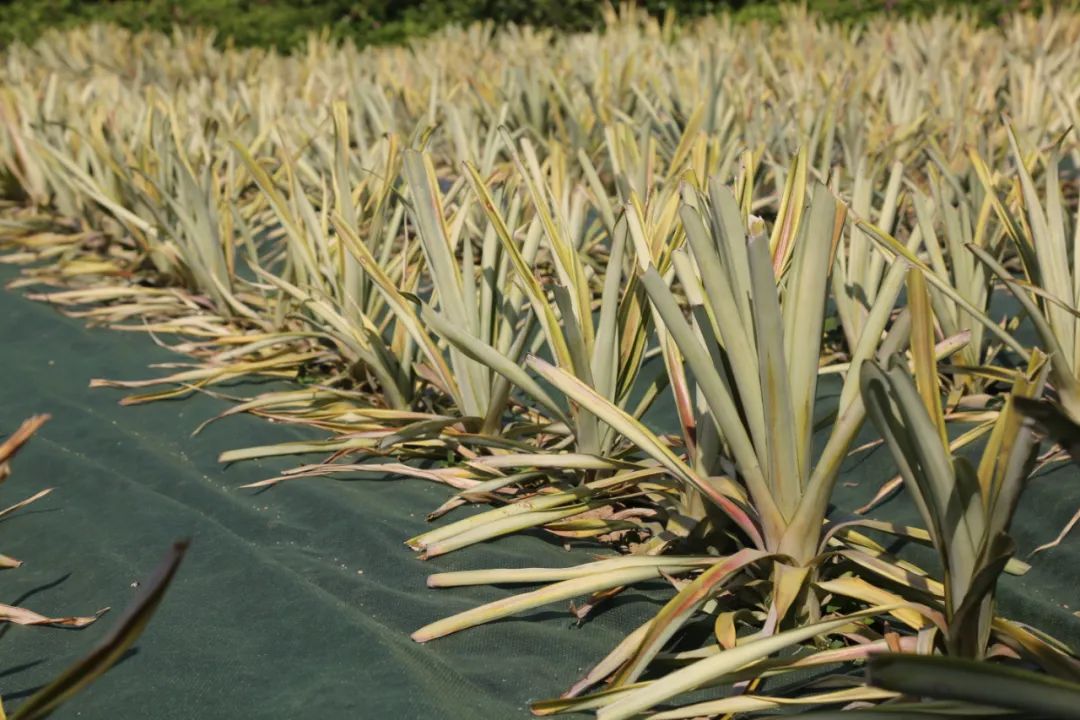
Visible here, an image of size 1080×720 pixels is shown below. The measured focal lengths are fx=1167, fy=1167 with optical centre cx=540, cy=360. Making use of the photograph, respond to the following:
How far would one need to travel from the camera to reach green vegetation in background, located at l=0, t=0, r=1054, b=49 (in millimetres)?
9211

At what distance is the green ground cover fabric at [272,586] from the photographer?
4.62 feet

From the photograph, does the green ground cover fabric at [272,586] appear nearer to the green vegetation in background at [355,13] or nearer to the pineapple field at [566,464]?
the pineapple field at [566,464]

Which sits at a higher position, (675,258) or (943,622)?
(675,258)

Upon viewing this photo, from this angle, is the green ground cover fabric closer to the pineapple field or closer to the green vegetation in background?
the pineapple field

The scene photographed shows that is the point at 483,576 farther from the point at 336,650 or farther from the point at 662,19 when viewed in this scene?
the point at 662,19

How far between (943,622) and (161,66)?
6.07 m

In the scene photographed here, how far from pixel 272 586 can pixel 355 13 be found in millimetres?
9054

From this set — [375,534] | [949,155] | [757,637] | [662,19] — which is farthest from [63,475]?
[662,19]

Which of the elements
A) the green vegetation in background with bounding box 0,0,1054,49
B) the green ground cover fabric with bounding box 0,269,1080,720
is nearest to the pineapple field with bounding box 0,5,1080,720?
the green ground cover fabric with bounding box 0,269,1080,720

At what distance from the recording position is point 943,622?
4.58 ft

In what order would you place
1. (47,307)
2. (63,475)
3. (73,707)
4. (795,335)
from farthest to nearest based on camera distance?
(47,307) → (63,475) → (795,335) → (73,707)

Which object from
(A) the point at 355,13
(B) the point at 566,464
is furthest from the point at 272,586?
(A) the point at 355,13

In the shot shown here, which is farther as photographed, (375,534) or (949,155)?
(949,155)

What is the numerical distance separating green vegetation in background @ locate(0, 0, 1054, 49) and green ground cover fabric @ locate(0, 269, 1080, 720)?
763 centimetres
